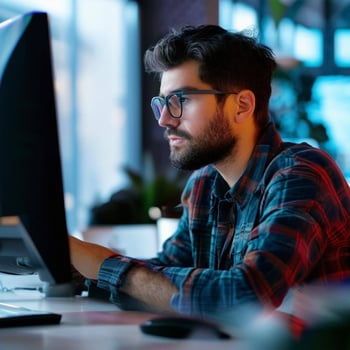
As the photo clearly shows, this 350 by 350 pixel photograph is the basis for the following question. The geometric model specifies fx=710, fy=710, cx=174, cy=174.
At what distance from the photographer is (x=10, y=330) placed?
1110mm

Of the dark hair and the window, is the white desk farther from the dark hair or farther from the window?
the window

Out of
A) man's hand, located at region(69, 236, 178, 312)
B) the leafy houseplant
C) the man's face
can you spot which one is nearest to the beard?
the man's face

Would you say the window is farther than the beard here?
Yes

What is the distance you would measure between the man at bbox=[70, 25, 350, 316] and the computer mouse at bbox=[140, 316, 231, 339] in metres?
0.24

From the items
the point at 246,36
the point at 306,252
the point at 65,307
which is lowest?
the point at 65,307

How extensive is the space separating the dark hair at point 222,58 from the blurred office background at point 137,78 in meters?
3.05

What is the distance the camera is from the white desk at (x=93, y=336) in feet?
3.23

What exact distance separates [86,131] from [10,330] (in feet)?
14.4

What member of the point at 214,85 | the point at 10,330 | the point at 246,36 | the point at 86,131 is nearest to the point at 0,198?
the point at 10,330

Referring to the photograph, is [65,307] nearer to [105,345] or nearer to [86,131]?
[105,345]

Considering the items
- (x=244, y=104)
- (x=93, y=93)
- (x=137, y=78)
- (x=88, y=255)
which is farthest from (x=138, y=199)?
(x=88, y=255)

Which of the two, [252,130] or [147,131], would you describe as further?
[147,131]

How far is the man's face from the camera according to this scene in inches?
65.7

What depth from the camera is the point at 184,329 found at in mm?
1025
